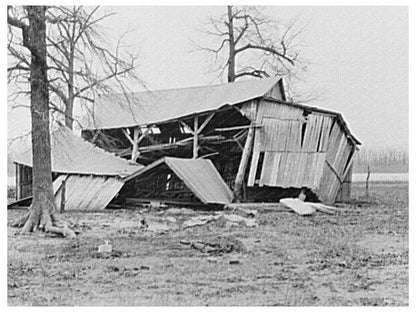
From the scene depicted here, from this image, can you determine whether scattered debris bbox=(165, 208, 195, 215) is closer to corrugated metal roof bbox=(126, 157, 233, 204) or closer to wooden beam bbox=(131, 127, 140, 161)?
corrugated metal roof bbox=(126, 157, 233, 204)

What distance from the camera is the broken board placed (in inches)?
711

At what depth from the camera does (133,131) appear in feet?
82.8

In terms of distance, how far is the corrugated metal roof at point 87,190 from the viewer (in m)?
19.3

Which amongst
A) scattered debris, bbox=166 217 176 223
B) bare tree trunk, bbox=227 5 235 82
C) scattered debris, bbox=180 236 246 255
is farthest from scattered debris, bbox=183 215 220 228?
bare tree trunk, bbox=227 5 235 82

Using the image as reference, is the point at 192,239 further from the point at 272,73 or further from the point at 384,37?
the point at 272,73

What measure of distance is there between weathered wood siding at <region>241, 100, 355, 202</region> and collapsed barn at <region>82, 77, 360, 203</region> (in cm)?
3

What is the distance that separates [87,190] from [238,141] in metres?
5.98


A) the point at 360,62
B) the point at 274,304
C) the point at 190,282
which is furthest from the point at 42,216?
the point at 360,62

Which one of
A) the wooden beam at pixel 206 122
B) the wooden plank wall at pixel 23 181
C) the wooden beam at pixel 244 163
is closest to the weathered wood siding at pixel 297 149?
the wooden beam at pixel 244 163

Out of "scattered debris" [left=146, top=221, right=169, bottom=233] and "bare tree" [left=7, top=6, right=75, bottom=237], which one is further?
"scattered debris" [left=146, top=221, right=169, bottom=233]

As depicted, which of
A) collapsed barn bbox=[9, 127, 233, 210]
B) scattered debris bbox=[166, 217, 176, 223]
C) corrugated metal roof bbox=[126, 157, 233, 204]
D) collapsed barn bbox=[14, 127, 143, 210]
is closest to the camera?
scattered debris bbox=[166, 217, 176, 223]

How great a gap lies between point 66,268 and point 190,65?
10.3m

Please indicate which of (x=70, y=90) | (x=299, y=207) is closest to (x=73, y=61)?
(x=70, y=90)

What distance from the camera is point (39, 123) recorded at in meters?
13.6
